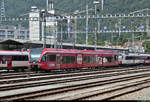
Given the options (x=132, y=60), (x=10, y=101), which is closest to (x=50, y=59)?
(x=10, y=101)

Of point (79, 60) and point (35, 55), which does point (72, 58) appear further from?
point (35, 55)

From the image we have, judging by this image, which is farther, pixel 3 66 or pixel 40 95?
pixel 3 66

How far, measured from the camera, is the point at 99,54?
4072cm

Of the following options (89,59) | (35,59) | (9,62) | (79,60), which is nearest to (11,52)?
(9,62)

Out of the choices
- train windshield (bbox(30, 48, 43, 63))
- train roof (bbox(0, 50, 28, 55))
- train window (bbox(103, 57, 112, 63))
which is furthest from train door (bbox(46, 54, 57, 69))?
train window (bbox(103, 57, 112, 63))

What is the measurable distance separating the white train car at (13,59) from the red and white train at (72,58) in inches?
130

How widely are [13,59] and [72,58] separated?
23.7 feet

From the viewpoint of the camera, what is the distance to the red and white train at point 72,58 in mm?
28656

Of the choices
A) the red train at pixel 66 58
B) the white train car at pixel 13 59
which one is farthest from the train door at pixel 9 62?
the red train at pixel 66 58

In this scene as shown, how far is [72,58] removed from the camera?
111 feet

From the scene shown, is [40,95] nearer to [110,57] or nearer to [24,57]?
[24,57]

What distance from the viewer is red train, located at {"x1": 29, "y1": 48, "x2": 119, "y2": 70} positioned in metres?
28.6

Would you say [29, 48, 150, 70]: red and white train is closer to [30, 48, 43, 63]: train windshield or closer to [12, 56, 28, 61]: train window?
[30, 48, 43, 63]: train windshield

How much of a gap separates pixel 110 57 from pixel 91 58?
6399mm
